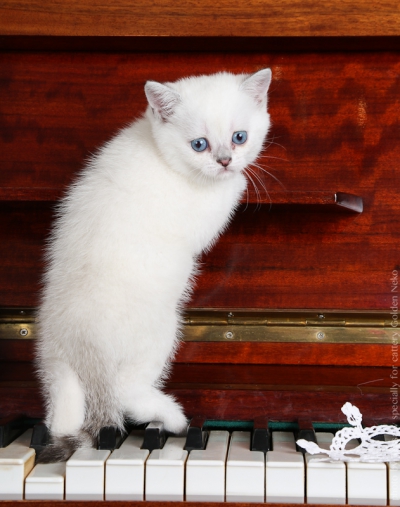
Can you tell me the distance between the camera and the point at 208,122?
1374 mm

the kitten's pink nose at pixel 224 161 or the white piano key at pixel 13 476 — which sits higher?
the kitten's pink nose at pixel 224 161

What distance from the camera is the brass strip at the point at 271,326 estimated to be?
4.85ft

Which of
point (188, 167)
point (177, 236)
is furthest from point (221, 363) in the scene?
point (188, 167)

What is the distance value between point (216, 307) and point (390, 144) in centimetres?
57

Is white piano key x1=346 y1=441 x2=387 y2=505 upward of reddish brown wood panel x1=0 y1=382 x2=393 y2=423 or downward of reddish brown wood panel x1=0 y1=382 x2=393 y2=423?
downward

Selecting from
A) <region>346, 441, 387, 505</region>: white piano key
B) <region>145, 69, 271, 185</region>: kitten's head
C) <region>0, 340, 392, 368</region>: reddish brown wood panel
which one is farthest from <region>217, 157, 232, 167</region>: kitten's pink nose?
<region>346, 441, 387, 505</region>: white piano key

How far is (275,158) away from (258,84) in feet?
0.70

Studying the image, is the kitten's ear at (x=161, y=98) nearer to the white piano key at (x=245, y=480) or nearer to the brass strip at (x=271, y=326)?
the brass strip at (x=271, y=326)

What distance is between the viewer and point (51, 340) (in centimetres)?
137

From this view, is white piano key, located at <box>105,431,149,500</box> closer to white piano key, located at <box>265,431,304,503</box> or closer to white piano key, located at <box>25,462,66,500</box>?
white piano key, located at <box>25,462,66,500</box>

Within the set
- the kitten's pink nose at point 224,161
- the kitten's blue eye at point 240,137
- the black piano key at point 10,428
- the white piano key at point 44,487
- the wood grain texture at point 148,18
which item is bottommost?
the white piano key at point 44,487

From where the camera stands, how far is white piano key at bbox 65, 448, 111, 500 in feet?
3.76

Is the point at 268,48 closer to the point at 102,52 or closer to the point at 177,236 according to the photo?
the point at 102,52

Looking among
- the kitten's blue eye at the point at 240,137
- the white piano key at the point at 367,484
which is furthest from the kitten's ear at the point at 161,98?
the white piano key at the point at 367,484
